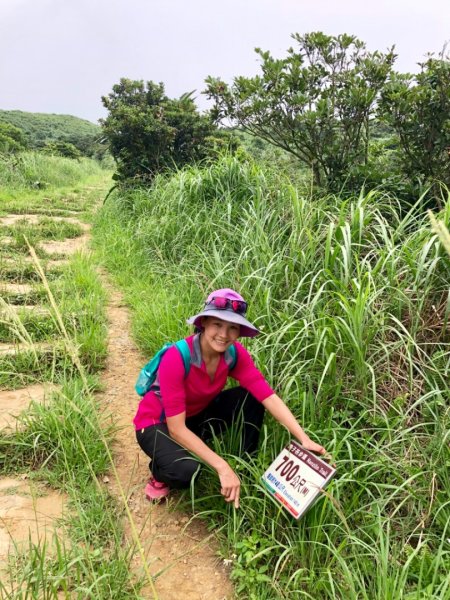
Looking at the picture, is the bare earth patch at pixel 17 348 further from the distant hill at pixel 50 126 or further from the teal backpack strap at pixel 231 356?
the distant hill at pixel 50 126

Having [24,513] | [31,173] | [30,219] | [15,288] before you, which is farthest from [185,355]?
[31,173]

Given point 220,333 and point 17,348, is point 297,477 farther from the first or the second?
point 17,348

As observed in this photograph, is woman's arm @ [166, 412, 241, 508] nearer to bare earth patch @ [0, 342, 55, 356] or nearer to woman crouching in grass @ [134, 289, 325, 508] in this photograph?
woman crouching in grass @ [134, 289, 325, 508]

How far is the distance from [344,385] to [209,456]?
2.73ft

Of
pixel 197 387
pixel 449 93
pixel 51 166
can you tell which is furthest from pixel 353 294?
pixel 51 166

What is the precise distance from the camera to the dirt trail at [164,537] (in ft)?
5.54

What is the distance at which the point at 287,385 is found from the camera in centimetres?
217

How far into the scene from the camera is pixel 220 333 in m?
1.90

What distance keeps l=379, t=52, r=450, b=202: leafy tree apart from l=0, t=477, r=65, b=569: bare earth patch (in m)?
3.49

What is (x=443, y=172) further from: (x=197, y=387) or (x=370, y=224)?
(x=197, y=387)

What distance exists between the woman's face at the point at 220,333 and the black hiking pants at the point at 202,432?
0.41 m

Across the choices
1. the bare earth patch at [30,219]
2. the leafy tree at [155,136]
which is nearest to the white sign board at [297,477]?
the bare earth patch at [30,219]

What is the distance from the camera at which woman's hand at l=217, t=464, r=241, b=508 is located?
1.79 metres

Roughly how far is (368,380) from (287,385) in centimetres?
45
